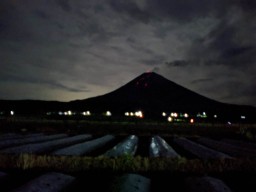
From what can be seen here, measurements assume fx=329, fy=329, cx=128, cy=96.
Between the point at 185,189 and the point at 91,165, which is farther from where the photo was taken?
the point at 91,165

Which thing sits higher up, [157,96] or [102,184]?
[157,96]

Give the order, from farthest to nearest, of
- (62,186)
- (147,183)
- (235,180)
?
1. (235,180)
2. (147,183)
3. (62,186)

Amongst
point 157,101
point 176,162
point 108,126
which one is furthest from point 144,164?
point 157,101

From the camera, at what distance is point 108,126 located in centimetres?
3222

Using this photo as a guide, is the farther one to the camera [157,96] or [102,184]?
[157,96]

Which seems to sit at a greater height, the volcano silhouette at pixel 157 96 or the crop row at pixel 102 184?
the volcano silhouette at pixel 157 96

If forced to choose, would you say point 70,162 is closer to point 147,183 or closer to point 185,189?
point 147,183

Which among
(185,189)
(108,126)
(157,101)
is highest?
(157,101)

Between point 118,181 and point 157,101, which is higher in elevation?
point 157,101

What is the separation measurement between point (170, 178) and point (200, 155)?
4.24m

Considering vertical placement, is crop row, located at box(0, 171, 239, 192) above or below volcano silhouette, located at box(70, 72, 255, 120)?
below

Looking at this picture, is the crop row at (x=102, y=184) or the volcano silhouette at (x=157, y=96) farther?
the volcano silhouette at (x=157, y=96)

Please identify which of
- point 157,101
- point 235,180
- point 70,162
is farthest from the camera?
point 157,101

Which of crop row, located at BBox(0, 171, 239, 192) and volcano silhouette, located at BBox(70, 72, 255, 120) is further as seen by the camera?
volcano silhouette, located at BBox(70, 72, 255, 120)
